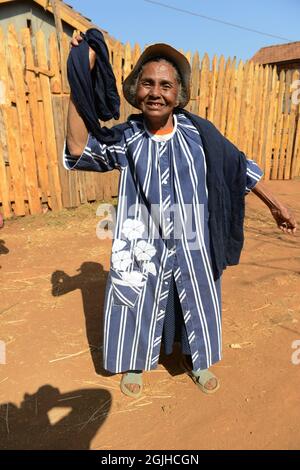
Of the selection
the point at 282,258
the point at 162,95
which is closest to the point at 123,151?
the point at 162,95

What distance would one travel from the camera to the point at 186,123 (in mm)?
2178

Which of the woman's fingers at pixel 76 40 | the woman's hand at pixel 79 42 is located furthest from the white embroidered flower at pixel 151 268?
the woman's fingers at pixel 76 40

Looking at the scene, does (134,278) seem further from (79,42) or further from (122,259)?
(79,42)

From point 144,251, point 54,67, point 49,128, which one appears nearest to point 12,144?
point 49,128

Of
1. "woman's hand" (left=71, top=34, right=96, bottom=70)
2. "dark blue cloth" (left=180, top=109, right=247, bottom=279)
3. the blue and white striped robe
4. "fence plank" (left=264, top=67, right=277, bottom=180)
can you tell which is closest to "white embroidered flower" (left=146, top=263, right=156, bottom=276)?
the blue and white striped robe

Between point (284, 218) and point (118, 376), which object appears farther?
point (118, 376)

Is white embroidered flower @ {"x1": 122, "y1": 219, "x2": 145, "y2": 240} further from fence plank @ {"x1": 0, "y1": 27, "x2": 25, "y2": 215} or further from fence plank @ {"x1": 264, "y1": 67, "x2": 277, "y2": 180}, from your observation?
fence plank @ {"x1": 264, "y1": 67, "x2": 277, "y2": 180}

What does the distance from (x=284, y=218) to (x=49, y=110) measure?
4.31 meters

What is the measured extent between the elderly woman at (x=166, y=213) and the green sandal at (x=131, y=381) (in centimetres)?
→ 14

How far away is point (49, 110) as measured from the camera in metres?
5.58

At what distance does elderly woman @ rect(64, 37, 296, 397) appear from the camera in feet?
6.63

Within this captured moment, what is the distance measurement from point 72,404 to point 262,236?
12.1 feet
